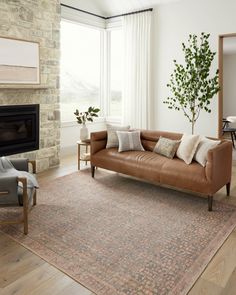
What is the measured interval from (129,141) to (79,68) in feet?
8.51

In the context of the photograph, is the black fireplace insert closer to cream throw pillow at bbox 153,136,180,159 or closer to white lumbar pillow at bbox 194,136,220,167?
cream throw pillow at bbox 153,136,180,159

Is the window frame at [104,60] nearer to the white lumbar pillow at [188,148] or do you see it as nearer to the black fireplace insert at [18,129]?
the black fireplace insert at [18,129]

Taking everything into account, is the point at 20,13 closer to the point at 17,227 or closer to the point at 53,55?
the point at 53,55

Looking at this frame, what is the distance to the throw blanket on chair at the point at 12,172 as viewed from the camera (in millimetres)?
3006

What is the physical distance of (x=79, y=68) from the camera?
20.3ft

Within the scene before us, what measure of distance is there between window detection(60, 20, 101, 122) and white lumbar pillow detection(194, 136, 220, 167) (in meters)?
3.20

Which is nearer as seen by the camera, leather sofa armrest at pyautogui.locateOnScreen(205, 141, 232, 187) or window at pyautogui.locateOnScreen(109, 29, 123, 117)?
leather sofa armrest at pyautogui.locateOnScreen(205, 141, 232, 187)

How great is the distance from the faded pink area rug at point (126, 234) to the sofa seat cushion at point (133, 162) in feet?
0.87

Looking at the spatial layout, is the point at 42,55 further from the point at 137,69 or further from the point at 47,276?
the point at 47,276

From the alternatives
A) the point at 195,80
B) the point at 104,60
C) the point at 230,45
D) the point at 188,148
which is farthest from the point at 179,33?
the point at 188,148

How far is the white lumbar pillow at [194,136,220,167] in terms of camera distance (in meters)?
3.49

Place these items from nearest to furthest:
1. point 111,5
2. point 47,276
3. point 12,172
Answer: point 47,276, point 12,172, point 111,5

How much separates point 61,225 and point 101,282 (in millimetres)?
986

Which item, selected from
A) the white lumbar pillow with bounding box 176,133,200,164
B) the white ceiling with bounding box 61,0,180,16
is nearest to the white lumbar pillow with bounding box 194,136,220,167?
the white lumbar pillow with bounding box 176,133,200,164
